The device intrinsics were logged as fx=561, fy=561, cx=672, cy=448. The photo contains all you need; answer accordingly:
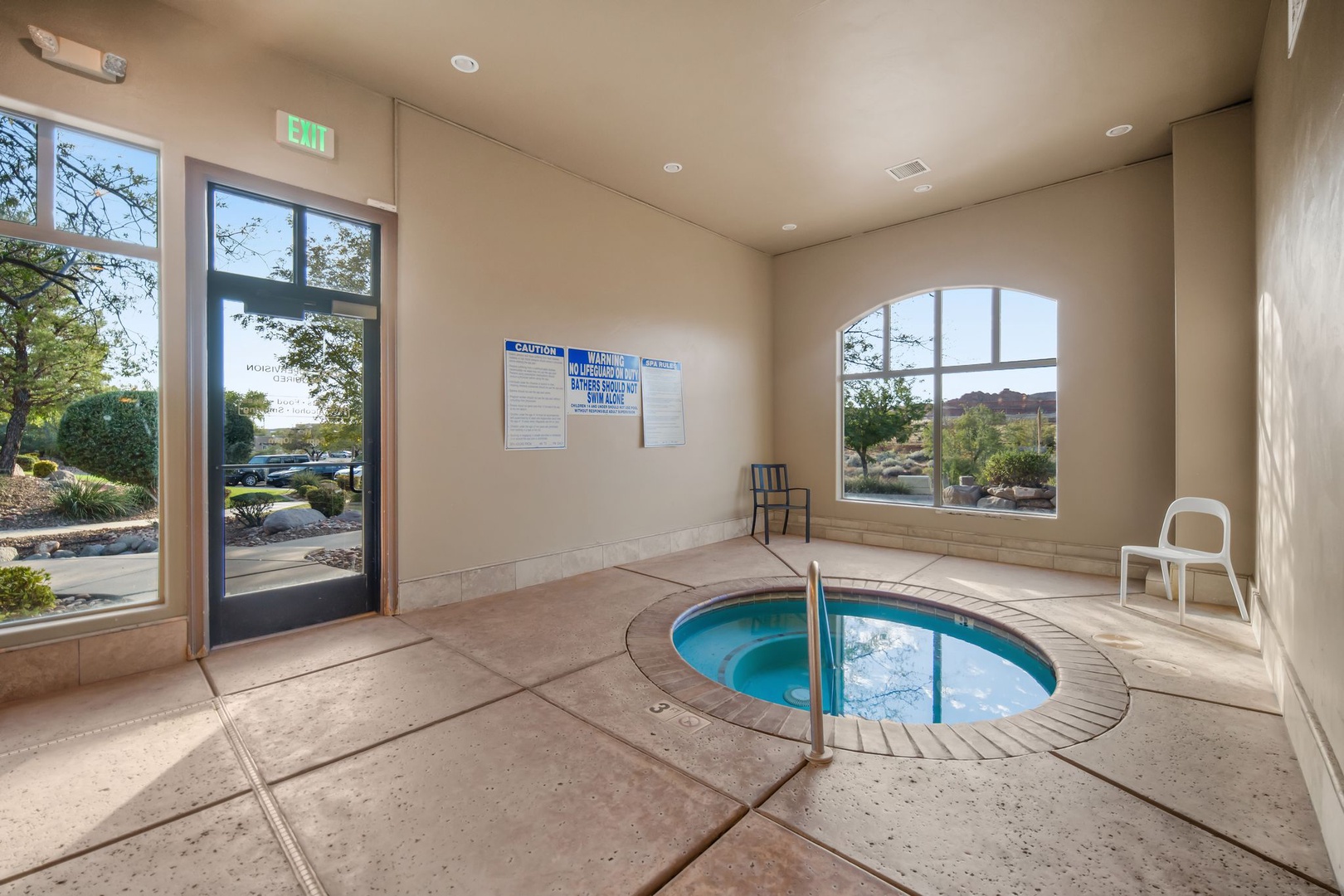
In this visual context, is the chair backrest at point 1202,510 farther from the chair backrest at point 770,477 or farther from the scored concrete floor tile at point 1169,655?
the chair backrest at point 770,477

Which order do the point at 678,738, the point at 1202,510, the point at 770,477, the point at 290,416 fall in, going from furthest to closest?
1. the point at 770,477
2. the point at 1202,510
3. the point at 290,416
4. the point at 678,738

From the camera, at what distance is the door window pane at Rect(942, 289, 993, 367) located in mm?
5723

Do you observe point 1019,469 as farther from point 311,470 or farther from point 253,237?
point 253,237

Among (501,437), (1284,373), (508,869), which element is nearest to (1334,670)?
(1284,373)

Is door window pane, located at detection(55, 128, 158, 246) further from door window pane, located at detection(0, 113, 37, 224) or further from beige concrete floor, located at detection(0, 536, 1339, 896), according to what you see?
beige concrete floor, located at detection(0, 536, 1339, 896)

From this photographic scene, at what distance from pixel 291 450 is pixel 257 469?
21cm

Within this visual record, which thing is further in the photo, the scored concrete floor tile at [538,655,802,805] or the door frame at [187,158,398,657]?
the door frame at [187,158,398,657]

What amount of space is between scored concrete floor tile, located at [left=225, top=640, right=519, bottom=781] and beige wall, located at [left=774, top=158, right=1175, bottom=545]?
193 inches

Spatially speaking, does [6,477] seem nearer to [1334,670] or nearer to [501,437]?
[501,437]

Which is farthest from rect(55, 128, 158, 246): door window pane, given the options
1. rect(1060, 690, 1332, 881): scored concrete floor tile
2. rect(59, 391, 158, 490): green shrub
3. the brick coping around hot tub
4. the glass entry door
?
rect(1060, 690, 1332, 881): scored concrete floor tile

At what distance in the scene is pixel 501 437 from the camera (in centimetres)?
443

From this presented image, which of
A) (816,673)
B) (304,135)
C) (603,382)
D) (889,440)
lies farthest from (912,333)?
(304,135)

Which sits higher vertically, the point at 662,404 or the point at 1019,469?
the point at 662,404

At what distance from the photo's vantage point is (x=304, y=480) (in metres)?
3.61
